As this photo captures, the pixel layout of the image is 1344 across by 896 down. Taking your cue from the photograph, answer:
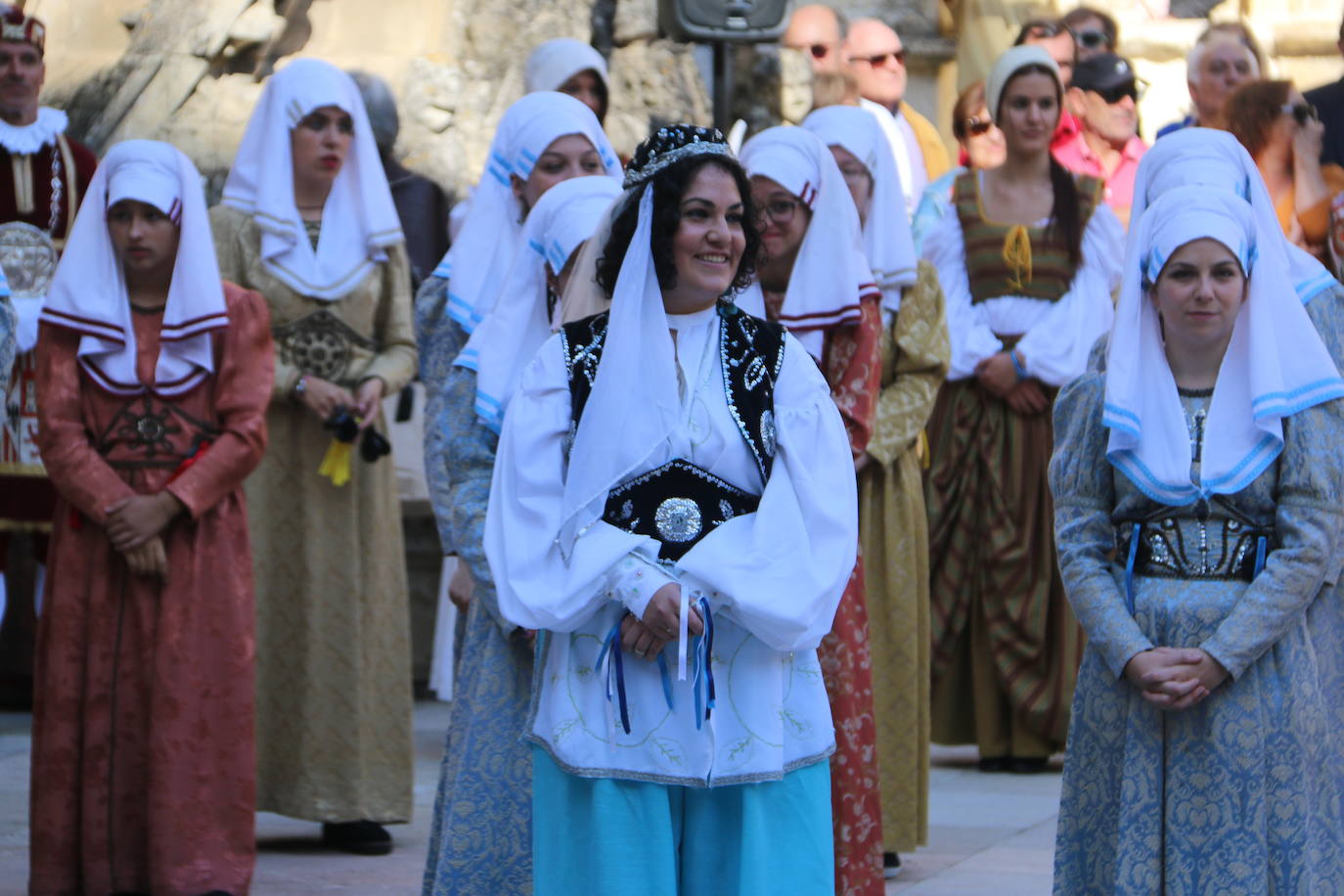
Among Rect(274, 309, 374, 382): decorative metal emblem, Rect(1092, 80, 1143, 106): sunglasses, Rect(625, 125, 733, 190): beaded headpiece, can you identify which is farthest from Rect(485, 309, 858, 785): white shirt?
Rect(1092, 80, 1143, 106): sunglasses

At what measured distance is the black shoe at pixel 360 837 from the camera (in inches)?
253

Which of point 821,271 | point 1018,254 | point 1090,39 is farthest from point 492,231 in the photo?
point 1090,39

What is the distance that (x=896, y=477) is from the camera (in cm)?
645

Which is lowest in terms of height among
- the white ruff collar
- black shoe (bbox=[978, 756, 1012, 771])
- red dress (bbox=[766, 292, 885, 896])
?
black shoe (bbox=[978, 756, 1012, 771])

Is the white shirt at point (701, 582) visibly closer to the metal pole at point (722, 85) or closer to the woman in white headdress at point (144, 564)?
the woman in white headdress at point (144, 564)

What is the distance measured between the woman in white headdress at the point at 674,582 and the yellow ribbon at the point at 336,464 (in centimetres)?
248

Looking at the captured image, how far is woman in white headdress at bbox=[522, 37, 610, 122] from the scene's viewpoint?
7.28 m

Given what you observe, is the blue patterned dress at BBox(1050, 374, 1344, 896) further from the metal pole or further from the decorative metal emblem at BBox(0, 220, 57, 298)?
the metal pole

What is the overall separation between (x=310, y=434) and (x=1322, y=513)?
309 centimetres

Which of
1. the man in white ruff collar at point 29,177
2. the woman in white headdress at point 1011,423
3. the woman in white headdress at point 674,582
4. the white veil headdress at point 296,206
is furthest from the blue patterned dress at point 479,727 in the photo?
the woman in white headdress at point 1011,423

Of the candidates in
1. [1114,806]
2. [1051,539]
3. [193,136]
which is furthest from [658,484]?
[193,136]

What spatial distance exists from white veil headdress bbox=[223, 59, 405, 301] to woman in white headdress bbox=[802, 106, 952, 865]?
1.30 meters

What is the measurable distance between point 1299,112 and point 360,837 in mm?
3718

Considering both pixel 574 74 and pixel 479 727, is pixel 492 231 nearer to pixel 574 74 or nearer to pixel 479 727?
pixel 479 727
